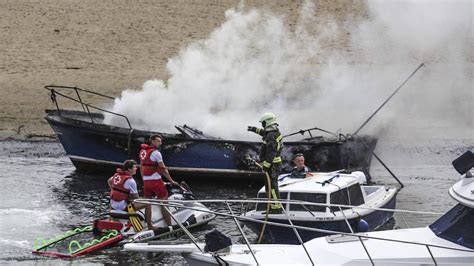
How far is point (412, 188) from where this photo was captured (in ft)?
66.1

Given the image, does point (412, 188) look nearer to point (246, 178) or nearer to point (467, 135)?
point (246, 178)

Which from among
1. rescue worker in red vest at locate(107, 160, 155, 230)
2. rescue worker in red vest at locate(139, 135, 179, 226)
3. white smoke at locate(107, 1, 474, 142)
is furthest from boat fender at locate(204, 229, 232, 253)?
white smoke at locate(107, 1, 474, 142)

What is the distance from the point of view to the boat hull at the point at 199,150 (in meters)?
20.0

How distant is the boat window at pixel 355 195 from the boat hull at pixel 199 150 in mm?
4775

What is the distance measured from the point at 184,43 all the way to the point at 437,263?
2166cm

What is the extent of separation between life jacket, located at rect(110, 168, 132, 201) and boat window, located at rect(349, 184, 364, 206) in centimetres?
374

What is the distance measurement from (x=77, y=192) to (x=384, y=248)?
10.6 metres

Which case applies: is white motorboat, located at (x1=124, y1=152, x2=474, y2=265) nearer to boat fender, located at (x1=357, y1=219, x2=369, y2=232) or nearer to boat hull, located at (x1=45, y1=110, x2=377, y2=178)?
boat fender, located at (x1=357, y1=219, x2=369, y2=232)

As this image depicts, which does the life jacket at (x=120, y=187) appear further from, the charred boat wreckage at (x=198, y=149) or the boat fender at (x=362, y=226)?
the charred boat wreckage at (x=198, y=149)

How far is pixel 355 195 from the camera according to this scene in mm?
15031

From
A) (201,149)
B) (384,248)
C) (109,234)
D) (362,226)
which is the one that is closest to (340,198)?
(362,226)

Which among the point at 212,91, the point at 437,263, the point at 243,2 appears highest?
the point at 243,2

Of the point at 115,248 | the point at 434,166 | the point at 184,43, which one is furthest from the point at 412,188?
the point at 184,43

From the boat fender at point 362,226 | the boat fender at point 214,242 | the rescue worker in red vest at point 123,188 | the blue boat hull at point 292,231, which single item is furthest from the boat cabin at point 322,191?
the boat fender at point 214,242
